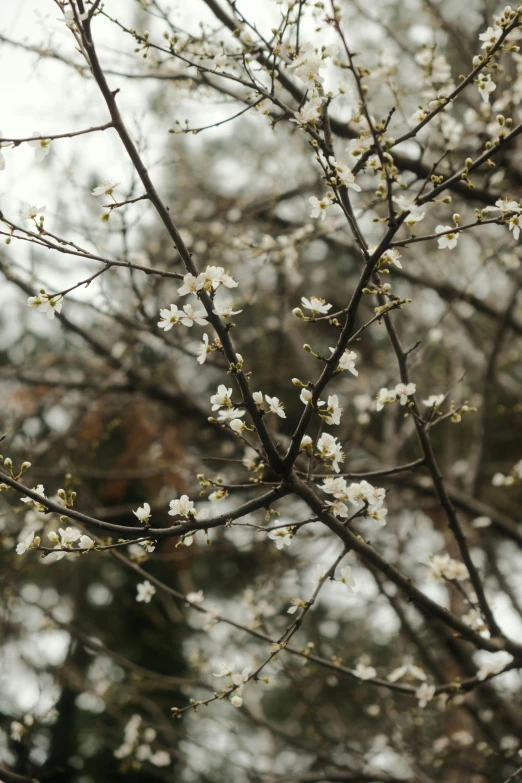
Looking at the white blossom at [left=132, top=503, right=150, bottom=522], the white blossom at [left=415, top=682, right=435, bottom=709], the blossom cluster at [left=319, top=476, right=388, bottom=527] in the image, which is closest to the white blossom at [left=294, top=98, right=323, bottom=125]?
the blossom cluster at [left=319, top=476, right=388, bottom=527]

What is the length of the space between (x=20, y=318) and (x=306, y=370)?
434 centimetres

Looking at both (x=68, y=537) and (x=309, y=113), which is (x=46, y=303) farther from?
(x=309, y=113)

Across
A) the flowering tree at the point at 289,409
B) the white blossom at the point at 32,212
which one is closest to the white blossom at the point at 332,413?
the flowering tree at the point at 289,409

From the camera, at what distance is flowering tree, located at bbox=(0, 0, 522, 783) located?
174 centimetres

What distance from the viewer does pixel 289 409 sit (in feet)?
26.7

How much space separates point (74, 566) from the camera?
5.16 meters

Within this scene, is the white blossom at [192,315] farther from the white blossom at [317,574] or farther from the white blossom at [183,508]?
the white blossom at [317,574]

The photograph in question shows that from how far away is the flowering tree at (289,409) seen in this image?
1.74 m

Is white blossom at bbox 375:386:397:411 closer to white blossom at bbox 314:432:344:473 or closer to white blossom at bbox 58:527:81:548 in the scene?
white blossom at bbox 314:432:344:473

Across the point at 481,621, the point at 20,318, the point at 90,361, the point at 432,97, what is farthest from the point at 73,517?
the point at 20,318

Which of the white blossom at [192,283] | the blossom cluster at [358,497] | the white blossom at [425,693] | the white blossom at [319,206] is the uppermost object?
the white blossom at [319,206]

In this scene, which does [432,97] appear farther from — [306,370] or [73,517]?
[306,370]

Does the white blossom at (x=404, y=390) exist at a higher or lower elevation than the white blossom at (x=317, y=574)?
higher

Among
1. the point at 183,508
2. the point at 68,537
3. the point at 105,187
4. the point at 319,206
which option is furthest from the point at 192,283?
the point at 68,537
